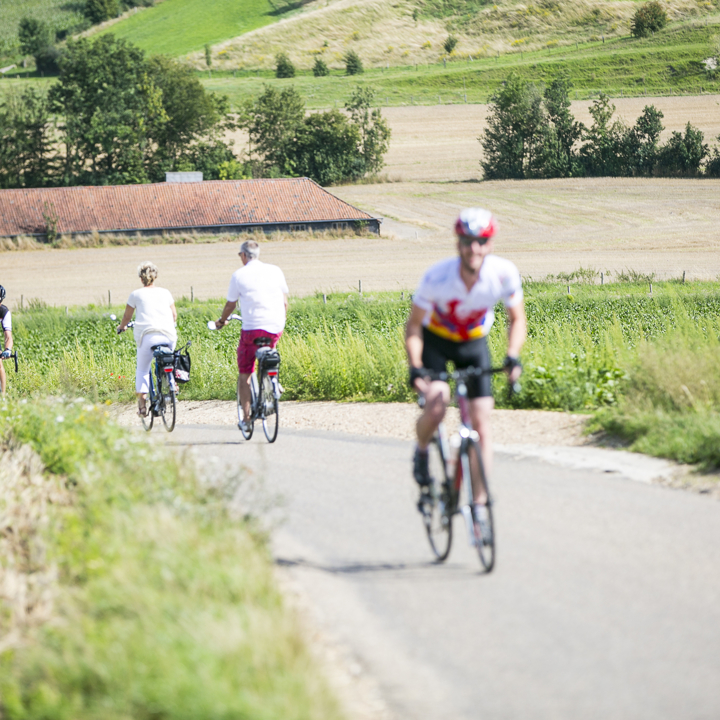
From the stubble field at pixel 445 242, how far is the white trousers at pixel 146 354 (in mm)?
27841

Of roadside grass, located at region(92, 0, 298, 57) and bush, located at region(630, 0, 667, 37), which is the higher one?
roadside grass, located at region(92, 0, 298, 57)

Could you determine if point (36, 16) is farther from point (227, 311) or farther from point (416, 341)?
point (416, 341)

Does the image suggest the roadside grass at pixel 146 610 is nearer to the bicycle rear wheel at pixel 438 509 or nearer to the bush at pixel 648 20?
the bicycle rear wheel at pixel 438 509

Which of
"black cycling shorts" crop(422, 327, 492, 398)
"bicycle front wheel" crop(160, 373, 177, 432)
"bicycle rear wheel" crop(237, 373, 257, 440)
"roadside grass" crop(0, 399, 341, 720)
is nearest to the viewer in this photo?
"roadside grass" crop(0, 399, 341, 720)

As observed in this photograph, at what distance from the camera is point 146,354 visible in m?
11.3

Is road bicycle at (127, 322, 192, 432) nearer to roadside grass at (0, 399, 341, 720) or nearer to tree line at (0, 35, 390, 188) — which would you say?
roadside grass at (0, 399, 341, 720)

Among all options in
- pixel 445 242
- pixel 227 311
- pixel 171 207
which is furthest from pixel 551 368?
pixel 171 207

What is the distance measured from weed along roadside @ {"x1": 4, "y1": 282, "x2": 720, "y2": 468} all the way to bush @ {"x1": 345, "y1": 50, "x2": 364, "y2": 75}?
91.9 meters

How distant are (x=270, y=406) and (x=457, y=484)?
459cm

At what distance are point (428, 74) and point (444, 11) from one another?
33.4 metres

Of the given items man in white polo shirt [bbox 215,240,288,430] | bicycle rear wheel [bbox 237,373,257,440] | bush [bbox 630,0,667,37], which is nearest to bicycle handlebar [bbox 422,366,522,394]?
man in white polo shirt [bbox 215,240,288,430]

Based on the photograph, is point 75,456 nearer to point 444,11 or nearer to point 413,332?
point 413,332

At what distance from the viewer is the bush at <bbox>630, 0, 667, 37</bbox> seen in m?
109

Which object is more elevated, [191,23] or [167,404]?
[191,23]
